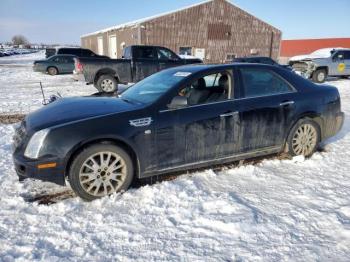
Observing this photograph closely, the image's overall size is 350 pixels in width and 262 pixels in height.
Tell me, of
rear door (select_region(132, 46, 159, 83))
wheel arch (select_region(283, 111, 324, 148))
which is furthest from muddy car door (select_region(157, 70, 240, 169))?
rear door (select_region(132, 46, 159, 83))

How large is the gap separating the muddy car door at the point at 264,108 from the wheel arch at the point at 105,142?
1.51m

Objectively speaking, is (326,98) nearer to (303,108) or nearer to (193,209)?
(303,108)

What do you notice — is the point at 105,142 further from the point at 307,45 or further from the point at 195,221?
the point at 307,45

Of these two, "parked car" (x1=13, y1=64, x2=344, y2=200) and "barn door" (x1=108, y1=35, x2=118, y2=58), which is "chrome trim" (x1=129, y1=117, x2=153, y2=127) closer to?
"parked car" (x1=13, y1=64, x2=344, y2=200)

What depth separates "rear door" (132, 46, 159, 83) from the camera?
12039mm

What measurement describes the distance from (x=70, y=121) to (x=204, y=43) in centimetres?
2614

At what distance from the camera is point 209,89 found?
431 cm

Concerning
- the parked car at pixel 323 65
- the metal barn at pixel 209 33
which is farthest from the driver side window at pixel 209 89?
the metal barn at pixel 209 33

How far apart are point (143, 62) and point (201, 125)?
8.84 metres

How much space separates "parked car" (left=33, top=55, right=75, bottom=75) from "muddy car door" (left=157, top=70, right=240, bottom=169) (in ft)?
60.6

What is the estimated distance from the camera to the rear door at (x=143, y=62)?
39.5 feet

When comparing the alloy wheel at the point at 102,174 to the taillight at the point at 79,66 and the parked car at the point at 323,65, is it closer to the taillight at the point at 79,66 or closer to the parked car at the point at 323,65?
the taillight at the point at 79,66

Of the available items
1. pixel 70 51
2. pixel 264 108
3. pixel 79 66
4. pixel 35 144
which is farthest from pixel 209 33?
pixel 35 144

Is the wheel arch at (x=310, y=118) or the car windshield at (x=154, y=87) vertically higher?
the car windshield at (x=154, y=87)
